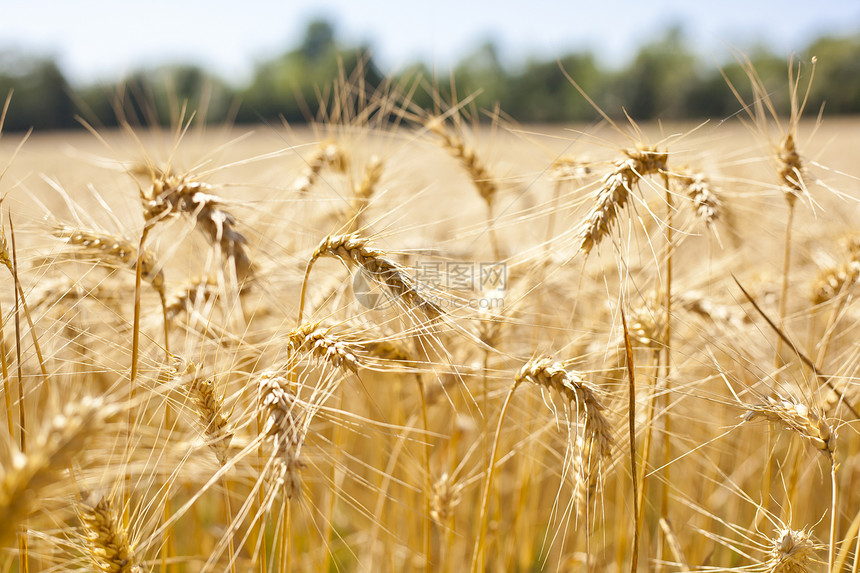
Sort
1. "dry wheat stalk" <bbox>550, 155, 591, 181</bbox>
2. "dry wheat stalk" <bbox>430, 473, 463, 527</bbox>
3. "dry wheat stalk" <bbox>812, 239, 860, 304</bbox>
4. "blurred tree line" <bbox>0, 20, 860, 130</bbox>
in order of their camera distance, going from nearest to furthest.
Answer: "dry wheat stalk" <bbox>430, 473, 463, 527</bbox> → "dry wheat stalk" <bbox>812, 239, 860, 304</bbox> → "dry wheat stalk" <bbox>550, 155, 591, 181</bbox> → "blurred tree line" <bbox>0, 20, 860, 130</bbox>

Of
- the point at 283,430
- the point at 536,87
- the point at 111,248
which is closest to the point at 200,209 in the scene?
the point at 111,248

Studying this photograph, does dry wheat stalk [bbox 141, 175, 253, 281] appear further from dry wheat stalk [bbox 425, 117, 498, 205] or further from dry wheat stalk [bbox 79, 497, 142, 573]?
dry wheat stalk [bbox 425, 117, 498, 205]

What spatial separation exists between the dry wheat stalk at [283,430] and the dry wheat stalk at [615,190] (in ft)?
2.01

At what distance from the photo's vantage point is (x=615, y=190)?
1162mm

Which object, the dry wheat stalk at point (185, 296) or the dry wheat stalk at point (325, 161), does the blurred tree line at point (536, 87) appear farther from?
the dry wheat stalk at point (185, 296)

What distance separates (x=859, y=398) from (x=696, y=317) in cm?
49

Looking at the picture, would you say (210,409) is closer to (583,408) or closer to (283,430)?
(283,430)

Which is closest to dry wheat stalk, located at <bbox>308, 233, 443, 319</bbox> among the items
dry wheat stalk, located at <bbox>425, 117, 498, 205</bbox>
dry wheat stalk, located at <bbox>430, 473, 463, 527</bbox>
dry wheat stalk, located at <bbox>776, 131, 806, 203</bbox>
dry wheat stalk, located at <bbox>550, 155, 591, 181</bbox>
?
dry wheat stalk, located at <bbox>430, 473, 463, 527</bbox>

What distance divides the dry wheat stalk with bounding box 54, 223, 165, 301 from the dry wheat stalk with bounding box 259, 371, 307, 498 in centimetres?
46

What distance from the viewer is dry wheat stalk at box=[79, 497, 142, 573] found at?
89cm

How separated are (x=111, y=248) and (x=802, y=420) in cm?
143

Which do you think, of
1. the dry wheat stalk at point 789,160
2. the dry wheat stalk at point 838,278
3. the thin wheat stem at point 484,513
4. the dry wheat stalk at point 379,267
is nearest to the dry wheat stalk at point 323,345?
the dry wheat stalk at point 379,267

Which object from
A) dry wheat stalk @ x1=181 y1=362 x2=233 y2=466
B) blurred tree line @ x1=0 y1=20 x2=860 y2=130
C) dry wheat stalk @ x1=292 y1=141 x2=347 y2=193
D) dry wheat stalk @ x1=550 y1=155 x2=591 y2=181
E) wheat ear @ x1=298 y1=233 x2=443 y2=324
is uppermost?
blurred tree line @ x1=0 y1=20 x2=860 y2=130

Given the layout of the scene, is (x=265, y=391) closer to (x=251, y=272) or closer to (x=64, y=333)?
(x=251, y=272)
